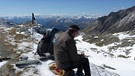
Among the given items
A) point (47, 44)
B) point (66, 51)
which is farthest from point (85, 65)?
point (47, 44)

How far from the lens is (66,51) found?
38.5ft

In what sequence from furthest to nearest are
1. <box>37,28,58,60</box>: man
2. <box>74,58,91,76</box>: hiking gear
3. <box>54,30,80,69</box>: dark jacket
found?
<box>37,28,58,60</box>: man
<box>74,58,91,76</box>: hiking gear
<box>54,30,80,69</box>: dark jacket

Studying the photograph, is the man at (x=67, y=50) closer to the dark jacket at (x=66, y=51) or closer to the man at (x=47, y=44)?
the dark jacket at (x=66, y=51)

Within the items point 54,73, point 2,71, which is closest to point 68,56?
point 54,73

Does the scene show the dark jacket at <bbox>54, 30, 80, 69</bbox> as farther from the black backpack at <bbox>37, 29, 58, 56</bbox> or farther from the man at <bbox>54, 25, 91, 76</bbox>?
the black backpack at <bbox>37, 29, 58, 56</bbox>

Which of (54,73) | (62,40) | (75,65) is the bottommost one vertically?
(54,73)

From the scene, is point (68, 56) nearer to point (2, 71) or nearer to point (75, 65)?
point (75, 65)

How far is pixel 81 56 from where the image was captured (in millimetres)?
13133

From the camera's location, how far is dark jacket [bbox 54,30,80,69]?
456 inches

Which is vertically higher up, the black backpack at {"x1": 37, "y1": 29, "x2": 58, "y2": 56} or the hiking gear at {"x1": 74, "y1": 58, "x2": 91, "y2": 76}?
the black backpack at {"x1": 37, "y1": 29, "x2": 58, "y2": 56}

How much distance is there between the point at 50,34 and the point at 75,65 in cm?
830

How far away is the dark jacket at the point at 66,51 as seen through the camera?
38.0ft

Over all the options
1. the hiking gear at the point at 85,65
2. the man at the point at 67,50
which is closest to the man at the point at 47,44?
the hiking gear at the point at 85,65

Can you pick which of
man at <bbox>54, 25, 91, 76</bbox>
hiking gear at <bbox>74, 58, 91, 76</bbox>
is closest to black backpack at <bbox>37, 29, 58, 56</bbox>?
hiking gear at <bbox>74, 58, 91, 76</bbox>
